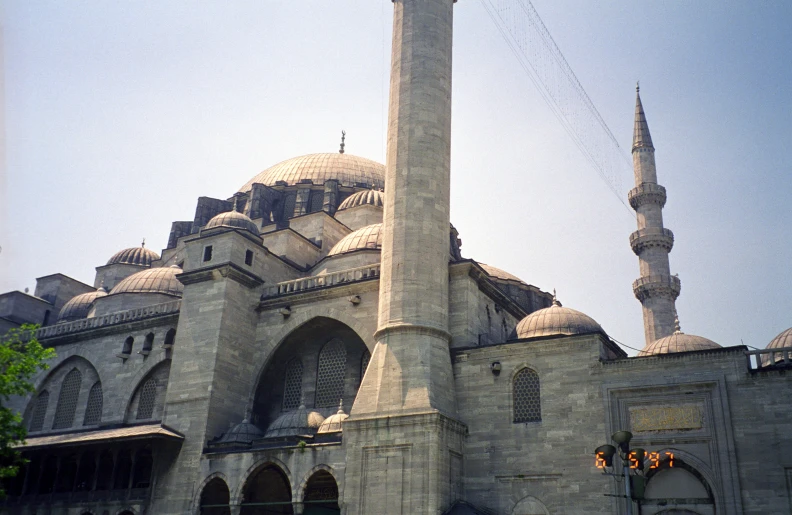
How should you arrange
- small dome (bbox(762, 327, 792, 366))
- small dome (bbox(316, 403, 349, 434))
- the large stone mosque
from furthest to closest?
1. small dome (bbox(762, 327, 792, 366))
2. small dome (bbox(316, 403, 349, 434))
3. the large stone mosque

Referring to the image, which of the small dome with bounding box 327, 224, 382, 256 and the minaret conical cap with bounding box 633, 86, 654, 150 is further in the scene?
the minaret conical cap with bounding box 633, 86, 654, 150

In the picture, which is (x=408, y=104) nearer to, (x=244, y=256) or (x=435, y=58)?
(x=435, y=58)

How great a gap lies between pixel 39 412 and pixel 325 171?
15.3 m

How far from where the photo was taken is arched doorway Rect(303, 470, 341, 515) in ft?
61.7

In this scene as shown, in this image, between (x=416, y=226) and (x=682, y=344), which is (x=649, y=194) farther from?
(x=416, y=226)

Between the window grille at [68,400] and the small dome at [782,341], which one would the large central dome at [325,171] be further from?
the small dome at [782,341]

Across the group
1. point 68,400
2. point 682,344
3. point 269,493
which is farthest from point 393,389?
point 68,400

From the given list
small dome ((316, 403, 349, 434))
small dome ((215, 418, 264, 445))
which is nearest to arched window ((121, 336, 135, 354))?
small dome ((215, 418, 264, 445))

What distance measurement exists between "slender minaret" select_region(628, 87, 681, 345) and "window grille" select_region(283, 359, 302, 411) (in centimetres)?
1465

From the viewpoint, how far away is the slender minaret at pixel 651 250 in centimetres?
2995

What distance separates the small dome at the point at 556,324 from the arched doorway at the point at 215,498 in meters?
9.25

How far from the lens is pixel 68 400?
2627 cm

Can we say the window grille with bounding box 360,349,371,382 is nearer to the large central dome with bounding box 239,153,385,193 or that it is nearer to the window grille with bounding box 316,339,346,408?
the window grille with bounding box 316,339,346,408

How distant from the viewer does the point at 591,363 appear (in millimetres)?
17734
